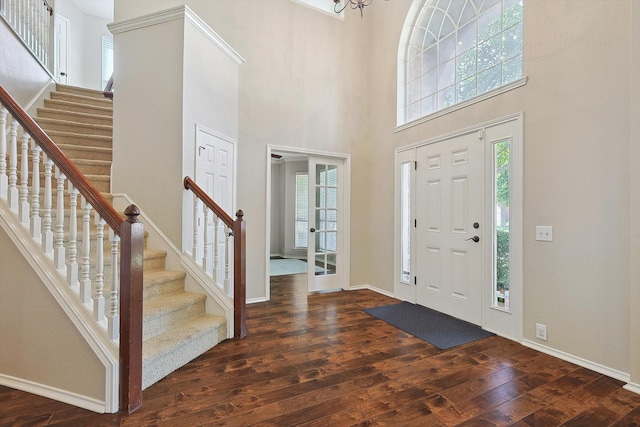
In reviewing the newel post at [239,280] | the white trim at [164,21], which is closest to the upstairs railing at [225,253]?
the newel post at [239,280]

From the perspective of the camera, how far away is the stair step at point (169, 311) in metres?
2.26

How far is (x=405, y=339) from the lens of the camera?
110 inches

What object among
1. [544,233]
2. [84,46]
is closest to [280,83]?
[544,233]

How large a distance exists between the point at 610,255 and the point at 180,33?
4.03m

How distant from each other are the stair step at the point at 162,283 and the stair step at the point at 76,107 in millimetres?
2677

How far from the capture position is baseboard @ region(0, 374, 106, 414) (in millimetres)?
1739

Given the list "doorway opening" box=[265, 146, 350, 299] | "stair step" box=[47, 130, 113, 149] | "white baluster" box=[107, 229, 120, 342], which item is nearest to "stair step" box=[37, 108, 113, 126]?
"stair step" box=[47, 130, 113, 149]

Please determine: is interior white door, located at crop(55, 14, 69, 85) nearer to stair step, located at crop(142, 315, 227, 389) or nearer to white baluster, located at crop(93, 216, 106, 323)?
white baluster, located at crop(93, 216, 106, 323)

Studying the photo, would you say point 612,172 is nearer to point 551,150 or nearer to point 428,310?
point 551,150

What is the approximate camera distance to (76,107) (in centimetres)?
397

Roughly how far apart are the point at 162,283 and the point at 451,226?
2.93 metres

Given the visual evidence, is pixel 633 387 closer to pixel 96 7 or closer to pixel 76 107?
pixel 76 107

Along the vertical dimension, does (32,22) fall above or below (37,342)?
above

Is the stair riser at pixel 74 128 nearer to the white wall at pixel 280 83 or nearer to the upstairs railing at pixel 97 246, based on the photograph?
the white wall at pixel 280 83
